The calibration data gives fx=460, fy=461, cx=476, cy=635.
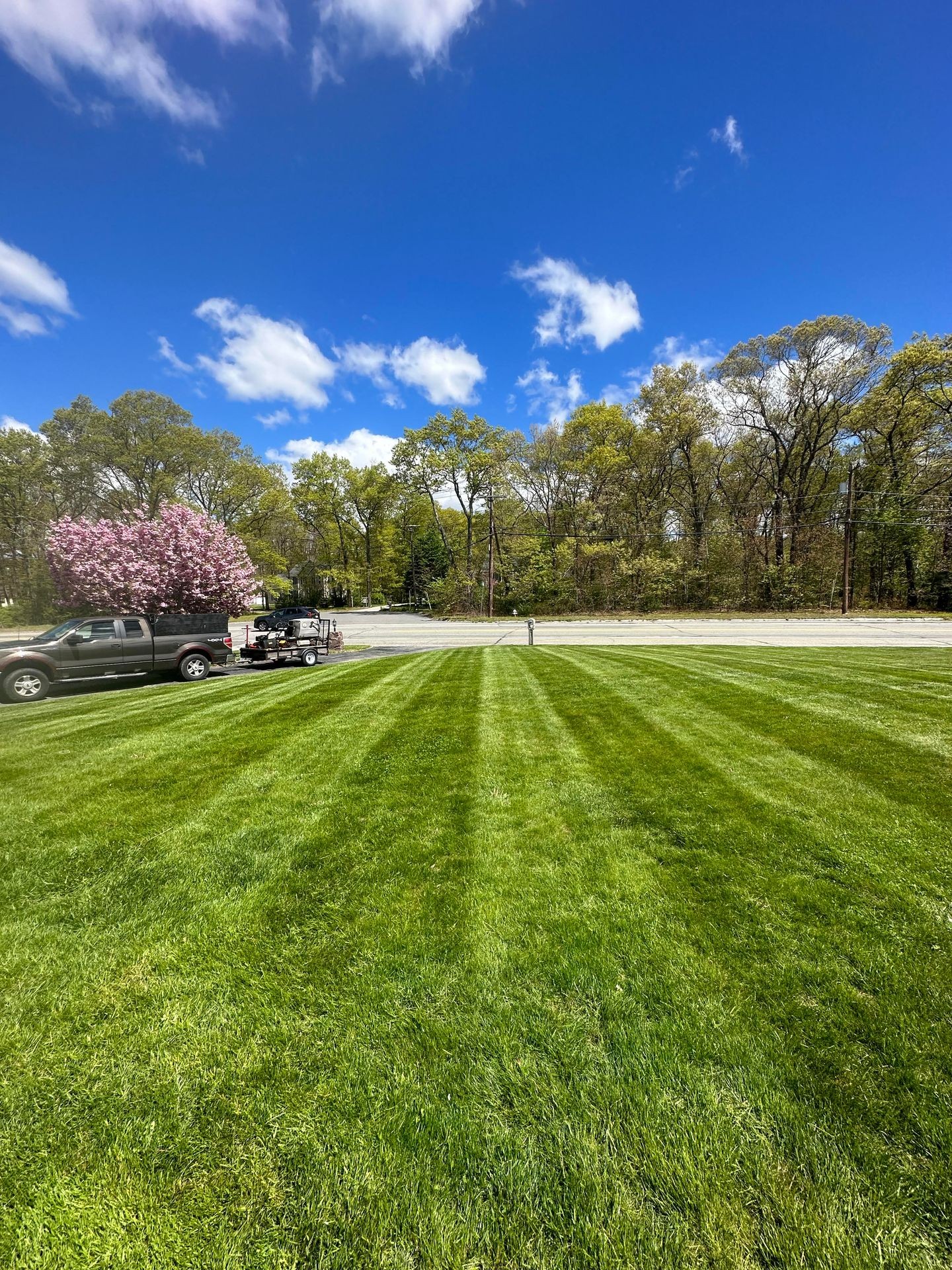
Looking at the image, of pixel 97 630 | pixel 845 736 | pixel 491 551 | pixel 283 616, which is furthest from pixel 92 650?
pixel 491 551

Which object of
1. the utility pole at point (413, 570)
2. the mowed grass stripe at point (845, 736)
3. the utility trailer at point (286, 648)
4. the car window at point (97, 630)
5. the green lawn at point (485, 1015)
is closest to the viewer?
the green lawn at point (485, 1015)

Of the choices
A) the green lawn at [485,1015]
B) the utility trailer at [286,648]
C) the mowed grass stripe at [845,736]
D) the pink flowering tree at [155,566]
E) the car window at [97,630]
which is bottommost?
the green lawn at [485,1015]

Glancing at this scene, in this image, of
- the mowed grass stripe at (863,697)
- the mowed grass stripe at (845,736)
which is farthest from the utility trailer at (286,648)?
the mowed grass stripe at (863,697)

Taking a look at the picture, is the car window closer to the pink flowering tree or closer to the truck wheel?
the truck wheel

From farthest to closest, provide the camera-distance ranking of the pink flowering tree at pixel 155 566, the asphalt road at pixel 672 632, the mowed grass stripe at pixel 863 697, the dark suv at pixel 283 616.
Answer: the dark suv at pixel 283 616 < the pink flowering tree at pixel 155 566 < the asphalt road at pixel 672 632 < the mowed grass stripe at pixel 863 697

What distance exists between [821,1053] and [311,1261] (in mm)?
1839

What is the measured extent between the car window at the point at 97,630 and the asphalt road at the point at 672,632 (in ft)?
29.8

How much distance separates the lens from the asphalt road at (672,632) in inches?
722

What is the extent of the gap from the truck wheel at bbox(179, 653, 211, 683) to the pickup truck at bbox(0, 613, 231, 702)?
1cm

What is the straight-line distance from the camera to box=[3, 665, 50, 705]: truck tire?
970 centimetres

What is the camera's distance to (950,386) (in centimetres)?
2597

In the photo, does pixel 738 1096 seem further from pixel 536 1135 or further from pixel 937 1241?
pixel 536 1135

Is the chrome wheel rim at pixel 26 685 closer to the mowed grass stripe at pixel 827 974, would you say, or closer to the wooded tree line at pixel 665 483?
the mowed grass stripe at pixel 827 974

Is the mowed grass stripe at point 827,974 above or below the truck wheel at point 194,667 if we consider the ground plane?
below
